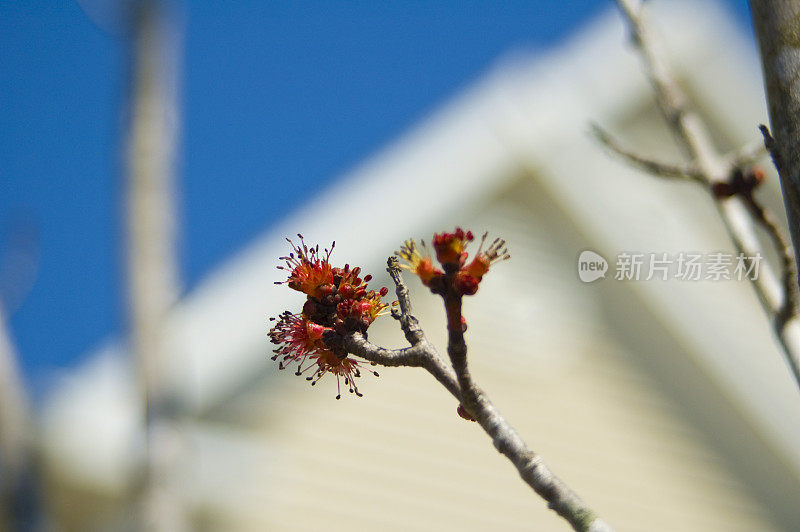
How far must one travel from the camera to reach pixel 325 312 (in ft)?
4.92

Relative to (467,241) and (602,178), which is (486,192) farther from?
(467,241)

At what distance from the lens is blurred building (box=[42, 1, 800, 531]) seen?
5.36 meters

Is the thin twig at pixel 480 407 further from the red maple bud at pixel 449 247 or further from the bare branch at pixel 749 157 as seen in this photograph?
the bare branch at pixel 749 157

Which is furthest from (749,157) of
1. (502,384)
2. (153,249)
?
(502,384)

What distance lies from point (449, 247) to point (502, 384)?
5.13m

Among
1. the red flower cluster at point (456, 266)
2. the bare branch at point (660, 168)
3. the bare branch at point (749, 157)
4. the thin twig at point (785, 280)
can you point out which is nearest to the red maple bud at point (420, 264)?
the red flower cluster at point (456, 266)

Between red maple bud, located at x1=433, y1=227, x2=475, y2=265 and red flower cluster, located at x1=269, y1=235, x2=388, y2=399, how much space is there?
0.49ft

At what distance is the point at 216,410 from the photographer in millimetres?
5441

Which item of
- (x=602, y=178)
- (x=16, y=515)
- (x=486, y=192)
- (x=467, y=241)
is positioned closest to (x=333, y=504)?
(x=16, y=515)

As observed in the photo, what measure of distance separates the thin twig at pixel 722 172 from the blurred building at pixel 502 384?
317 centimetres

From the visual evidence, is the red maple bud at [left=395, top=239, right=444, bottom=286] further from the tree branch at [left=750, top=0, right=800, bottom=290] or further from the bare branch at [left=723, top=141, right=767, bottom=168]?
the bare branch at [left=723, top=141, right=767, bottom=168]

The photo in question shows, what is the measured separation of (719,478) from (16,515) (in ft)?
17.2

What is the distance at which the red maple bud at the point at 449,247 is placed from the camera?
135cm

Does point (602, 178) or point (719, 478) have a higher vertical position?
point (602, 178)
